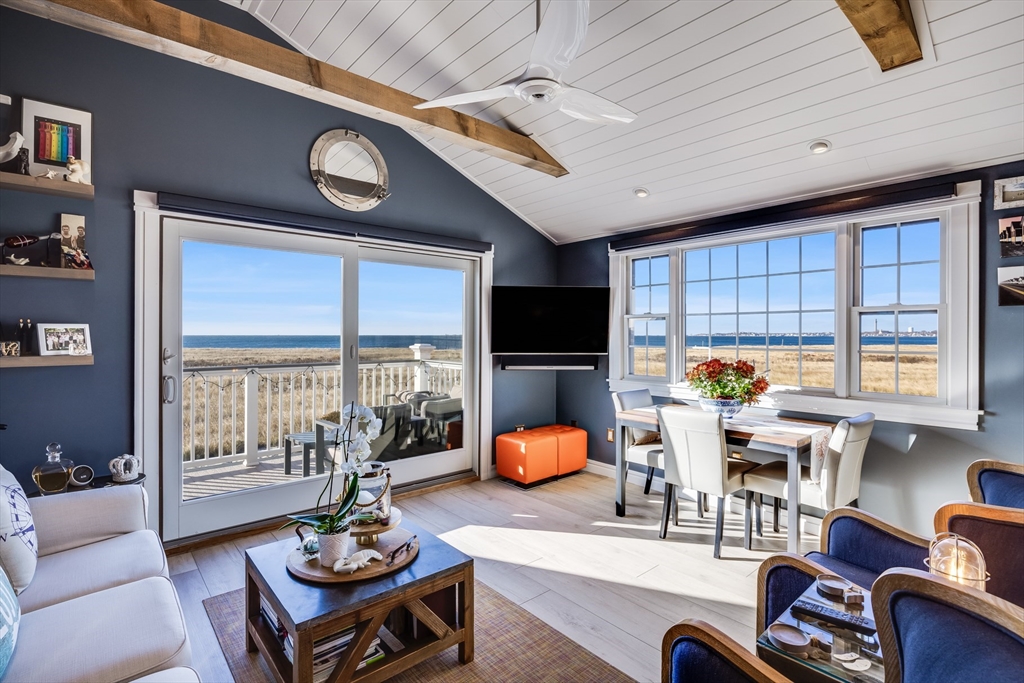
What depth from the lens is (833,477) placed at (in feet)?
9.45

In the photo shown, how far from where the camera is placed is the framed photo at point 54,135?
2.57 m

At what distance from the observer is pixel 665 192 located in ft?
12.7

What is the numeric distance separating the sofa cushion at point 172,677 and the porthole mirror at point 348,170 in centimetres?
298

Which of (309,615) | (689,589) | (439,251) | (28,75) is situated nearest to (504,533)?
(689,589)

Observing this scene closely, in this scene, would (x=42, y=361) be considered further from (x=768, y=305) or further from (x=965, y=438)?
(x=965, y=438)

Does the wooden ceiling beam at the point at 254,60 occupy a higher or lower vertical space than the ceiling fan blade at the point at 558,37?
higher

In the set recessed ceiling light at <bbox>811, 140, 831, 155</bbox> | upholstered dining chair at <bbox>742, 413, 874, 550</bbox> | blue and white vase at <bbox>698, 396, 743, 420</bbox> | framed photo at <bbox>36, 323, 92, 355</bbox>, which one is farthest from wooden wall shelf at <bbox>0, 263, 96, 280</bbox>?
recessed ceiling light at <bbox>811, 140, 831, 155</bbox>

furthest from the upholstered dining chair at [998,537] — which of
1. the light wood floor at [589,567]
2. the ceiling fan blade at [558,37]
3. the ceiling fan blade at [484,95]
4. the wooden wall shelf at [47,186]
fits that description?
the wooden wall shelf at [47,186]

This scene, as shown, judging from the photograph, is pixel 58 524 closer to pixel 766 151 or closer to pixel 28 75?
pixel 28 75

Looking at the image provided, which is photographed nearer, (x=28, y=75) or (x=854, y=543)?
(x=854, y=543)

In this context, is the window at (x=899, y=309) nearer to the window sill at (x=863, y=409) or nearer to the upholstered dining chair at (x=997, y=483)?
the window sill at (x=863, y=409)

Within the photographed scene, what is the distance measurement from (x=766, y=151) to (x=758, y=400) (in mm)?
1673


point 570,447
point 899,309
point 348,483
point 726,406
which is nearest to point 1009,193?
point 899,309

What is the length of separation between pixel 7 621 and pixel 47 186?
2113mm
